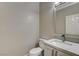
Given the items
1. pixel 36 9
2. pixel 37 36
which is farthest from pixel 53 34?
pixel 36 9

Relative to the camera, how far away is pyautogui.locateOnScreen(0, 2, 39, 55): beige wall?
6.45ft

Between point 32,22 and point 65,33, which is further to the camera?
point 32,22

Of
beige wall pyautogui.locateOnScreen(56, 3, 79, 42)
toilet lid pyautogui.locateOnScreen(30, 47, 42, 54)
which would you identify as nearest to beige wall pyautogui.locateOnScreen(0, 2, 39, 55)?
toilet lid pyautogui.locateOnScreen(30, 47, 42, 54)

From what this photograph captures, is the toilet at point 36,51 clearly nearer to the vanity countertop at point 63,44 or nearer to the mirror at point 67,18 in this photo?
the vanity countertop at point 63,44

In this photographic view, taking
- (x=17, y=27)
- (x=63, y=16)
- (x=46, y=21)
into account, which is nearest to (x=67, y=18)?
(x=63, y=16)

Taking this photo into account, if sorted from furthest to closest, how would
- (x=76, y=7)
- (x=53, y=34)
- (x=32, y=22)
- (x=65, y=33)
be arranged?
(x=32, y=22) → (x=53, y=34) → (x=65, y=33) → (x=76, y=7)

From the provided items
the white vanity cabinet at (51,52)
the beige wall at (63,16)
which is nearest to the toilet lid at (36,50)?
the white vanity cabinet at (51,52)

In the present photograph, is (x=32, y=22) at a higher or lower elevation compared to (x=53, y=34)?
higher

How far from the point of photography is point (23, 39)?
204cm

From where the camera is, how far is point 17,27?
2.06 meters

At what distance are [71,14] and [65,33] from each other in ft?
1.26

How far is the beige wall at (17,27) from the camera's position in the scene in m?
1.96

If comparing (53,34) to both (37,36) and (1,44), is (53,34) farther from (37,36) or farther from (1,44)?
(1,44)

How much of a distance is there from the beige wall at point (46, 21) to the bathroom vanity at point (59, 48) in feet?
0.50
